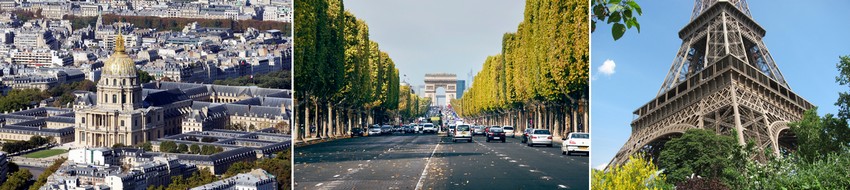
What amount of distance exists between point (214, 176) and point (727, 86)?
20.5 m

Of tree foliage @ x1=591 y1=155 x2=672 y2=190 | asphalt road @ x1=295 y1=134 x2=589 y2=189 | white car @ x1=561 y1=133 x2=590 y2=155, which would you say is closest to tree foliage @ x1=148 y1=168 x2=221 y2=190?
tree foliage @ x1=591 y1=155 x2=672 y2=190

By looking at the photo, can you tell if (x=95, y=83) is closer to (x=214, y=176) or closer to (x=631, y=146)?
(x=214, y=176)

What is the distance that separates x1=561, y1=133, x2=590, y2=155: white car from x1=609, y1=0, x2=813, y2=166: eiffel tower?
21969 millimetres

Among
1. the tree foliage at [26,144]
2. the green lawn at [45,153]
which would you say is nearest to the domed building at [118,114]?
the green lawn at [45,153]

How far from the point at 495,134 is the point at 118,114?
545 inches

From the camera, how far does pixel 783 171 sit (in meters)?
16.5

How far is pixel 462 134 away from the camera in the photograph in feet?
27.6

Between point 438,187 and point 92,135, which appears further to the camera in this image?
point 92,135

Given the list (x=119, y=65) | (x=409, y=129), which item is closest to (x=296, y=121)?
(x=409, y=129)

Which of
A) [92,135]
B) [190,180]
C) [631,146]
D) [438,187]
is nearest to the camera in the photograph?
[438,187]

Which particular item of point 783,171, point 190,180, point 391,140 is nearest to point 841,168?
point 783,171

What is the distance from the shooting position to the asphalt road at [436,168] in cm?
703

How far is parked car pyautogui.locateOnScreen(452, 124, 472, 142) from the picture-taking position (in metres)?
8.30

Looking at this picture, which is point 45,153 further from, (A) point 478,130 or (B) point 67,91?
(A) point 478,130
